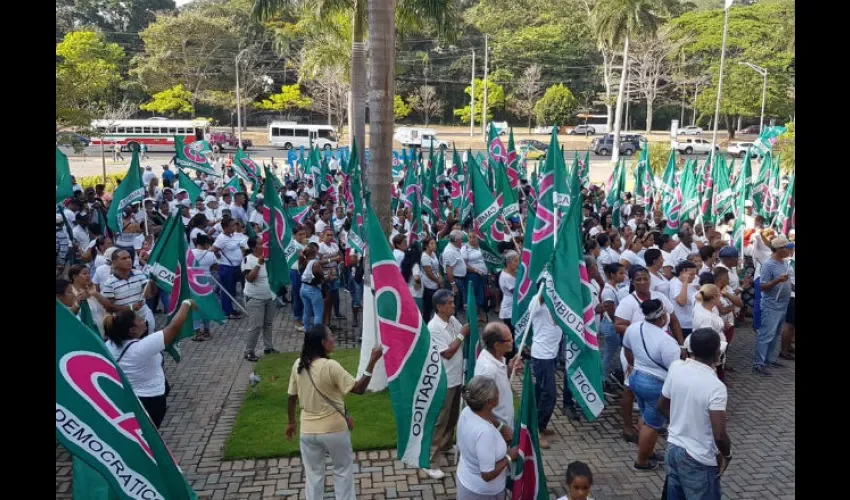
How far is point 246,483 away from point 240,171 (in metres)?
13.0

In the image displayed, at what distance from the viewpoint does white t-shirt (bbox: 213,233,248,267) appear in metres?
11.2

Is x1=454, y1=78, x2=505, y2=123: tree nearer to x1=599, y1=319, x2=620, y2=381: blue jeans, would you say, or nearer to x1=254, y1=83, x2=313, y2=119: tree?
x1=254, y1=83, x2=313, y2=119: tree

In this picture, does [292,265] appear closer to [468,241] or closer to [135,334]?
[468,241]

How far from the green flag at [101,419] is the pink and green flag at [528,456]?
2.27 meters

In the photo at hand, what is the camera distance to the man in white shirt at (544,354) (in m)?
6.96

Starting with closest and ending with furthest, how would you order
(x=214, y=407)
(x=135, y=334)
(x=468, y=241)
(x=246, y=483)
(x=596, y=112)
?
(x=135, y=334)
(x=246, y=483)
(x=214, y=407)
(x=468, y=241)
(x=596, y=112)

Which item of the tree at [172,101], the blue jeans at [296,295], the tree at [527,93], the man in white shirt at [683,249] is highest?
the tree at [527,93]

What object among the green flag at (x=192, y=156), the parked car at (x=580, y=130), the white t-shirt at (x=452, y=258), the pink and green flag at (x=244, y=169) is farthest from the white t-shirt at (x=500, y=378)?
the parked car at (x=580, y=130)

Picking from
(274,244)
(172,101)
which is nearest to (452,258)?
(274,244)

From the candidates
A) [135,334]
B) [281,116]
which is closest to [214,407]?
[135,334]

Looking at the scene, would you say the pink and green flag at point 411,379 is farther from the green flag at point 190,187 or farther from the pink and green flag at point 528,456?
the green flag at point 190,187

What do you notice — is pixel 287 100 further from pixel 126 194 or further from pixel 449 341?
pixel 449 341

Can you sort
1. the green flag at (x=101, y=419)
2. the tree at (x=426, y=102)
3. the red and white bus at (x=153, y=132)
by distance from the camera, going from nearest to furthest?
the green flag at (x=101, y=419), the red and white bus at (x=153, y=132), the tree at (x=426, y=102)
